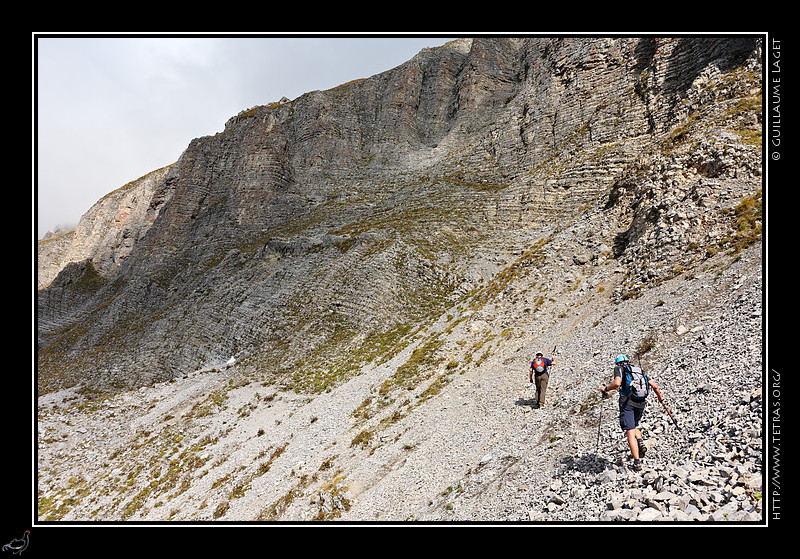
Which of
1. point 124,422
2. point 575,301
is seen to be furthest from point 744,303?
point 124,422

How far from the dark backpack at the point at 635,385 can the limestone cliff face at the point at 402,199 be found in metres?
10.9

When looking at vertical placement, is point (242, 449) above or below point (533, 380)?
below

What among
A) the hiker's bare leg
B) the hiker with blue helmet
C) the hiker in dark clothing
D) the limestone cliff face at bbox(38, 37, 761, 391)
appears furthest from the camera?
the limestone cliff face at bbox(38, 37, 761, 391)

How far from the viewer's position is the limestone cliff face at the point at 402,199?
2253 centimetres

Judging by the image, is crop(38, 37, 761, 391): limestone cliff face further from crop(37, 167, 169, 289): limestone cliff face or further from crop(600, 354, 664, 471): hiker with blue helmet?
crop(37, 167, 169, 289): limestone cliff face

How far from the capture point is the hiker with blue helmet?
7768 mm

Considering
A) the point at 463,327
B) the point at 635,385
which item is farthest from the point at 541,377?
the point at 463,327
